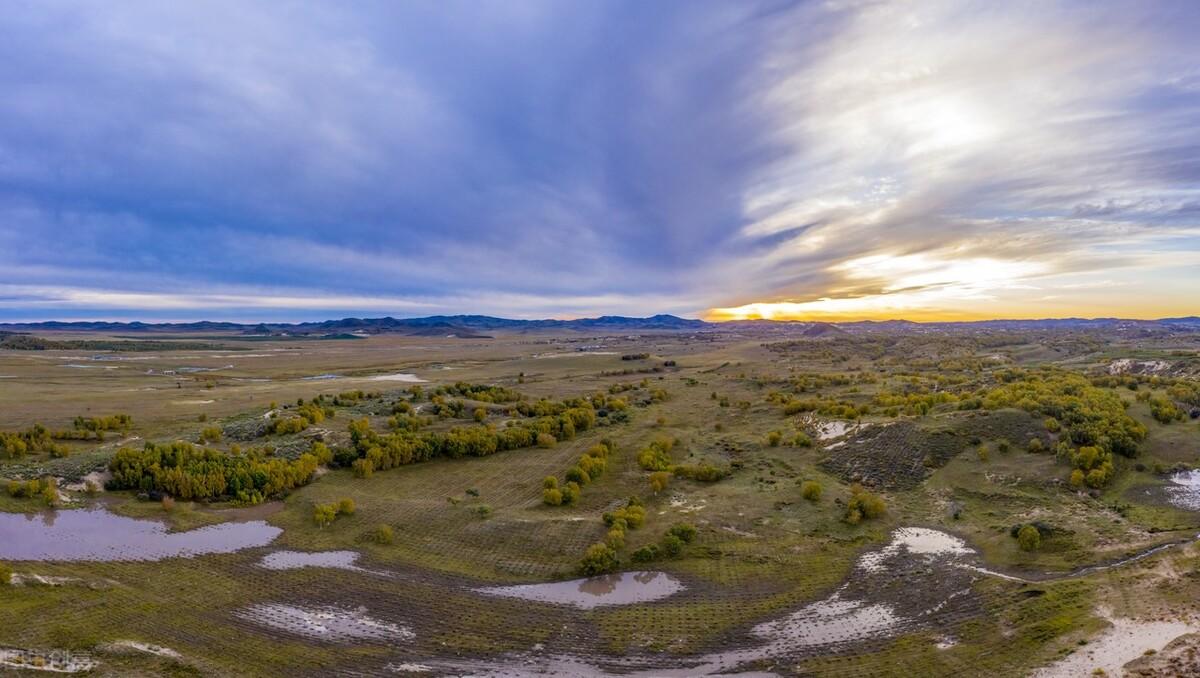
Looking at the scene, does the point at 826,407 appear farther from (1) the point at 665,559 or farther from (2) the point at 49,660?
(2) the point at 49,660

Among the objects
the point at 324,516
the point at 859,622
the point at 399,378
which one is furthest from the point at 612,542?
the point at 399,378

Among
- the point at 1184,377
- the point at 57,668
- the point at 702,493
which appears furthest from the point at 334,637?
the point at 1184,377

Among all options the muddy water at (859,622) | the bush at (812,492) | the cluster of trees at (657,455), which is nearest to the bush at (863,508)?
the bush at (812,492)

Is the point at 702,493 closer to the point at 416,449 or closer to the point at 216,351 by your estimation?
the point at 416,449

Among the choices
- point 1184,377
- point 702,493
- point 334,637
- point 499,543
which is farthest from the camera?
point 1184,377

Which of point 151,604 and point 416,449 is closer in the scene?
point 151,604

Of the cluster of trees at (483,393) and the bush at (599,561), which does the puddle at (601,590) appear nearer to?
the bush at (599,561)

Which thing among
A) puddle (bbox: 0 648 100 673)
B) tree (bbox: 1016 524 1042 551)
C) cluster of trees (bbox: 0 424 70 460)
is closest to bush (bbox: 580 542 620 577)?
puddle (bbox: 0 648 100 673)
